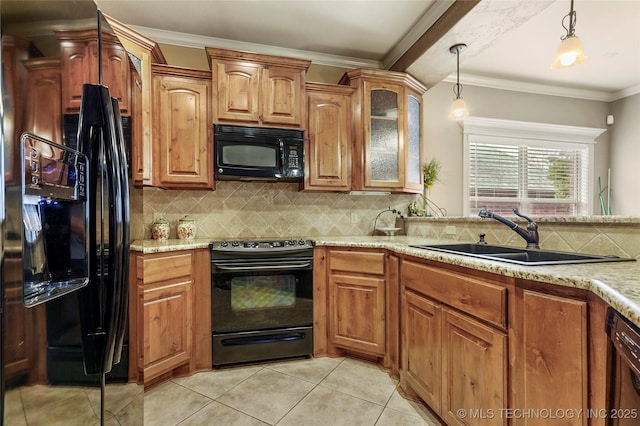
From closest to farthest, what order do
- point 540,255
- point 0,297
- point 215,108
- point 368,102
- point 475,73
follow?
point 0,297
point 540,255
point 215,108
point 368,102
point 475,73

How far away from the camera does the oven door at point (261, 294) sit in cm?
212

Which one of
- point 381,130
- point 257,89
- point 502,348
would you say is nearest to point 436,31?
point 381,130

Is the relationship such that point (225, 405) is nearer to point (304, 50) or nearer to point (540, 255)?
point (540, 255)

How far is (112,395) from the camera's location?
0.84 m

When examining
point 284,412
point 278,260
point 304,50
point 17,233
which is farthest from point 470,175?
point 17,233

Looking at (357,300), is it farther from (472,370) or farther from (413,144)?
(413,144)

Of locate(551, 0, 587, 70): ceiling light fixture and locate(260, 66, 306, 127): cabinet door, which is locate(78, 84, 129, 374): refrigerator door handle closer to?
locate(260, 66, 306, 127): cabinet door

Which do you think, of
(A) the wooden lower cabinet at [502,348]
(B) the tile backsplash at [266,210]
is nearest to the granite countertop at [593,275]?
(A) the wooden lower cabinet at [502,348]

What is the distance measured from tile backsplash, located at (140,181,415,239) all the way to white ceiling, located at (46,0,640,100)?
4.37 feet

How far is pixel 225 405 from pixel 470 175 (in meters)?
3.32

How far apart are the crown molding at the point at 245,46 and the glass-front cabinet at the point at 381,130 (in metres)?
0.40

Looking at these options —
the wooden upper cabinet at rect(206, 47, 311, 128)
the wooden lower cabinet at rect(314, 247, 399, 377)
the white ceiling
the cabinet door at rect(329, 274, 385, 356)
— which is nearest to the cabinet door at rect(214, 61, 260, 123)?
the wooden upper cabinet at rect(206, 47, 311, 128)

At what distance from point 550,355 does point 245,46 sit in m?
3.09

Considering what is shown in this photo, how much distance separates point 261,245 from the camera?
223 cm
